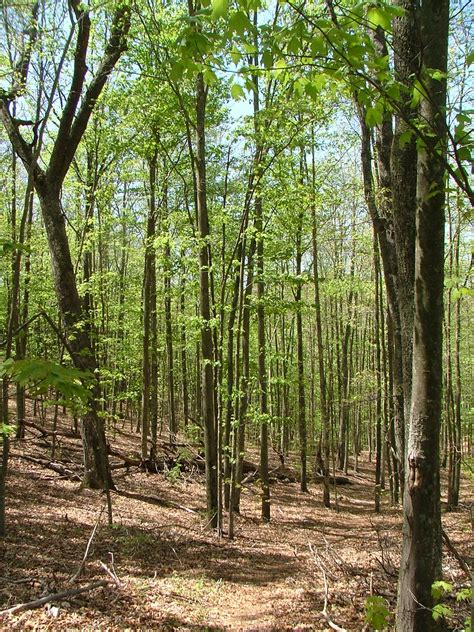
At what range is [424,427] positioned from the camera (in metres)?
2.77

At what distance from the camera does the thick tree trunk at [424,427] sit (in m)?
2.67

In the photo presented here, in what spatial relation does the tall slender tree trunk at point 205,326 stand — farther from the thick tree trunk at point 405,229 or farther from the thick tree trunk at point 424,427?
the thick tree trunk at point 424,427

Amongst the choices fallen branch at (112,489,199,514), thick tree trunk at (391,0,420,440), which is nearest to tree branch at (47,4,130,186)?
fallen branch at (112,489,199,514)

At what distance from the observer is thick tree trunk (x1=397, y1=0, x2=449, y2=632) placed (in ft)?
8.75

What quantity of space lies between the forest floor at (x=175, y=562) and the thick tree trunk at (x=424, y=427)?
5.07 feet

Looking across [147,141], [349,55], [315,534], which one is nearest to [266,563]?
[315,534]

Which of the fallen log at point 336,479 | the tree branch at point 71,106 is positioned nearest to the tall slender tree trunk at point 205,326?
the tree branch at point 71,106

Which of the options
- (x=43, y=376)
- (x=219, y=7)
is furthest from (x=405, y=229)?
(x=43, y=376)

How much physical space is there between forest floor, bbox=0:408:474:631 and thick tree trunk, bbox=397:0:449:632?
5.07 feet

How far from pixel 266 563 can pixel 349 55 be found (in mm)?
8082

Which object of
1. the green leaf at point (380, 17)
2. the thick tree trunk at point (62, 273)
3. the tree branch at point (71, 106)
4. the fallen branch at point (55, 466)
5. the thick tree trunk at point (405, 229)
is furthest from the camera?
the fallen branch at point (55, 466)

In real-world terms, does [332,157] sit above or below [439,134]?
above

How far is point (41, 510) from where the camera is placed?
8.24 metres

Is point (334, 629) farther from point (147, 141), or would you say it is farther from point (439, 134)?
point (147, 141)
